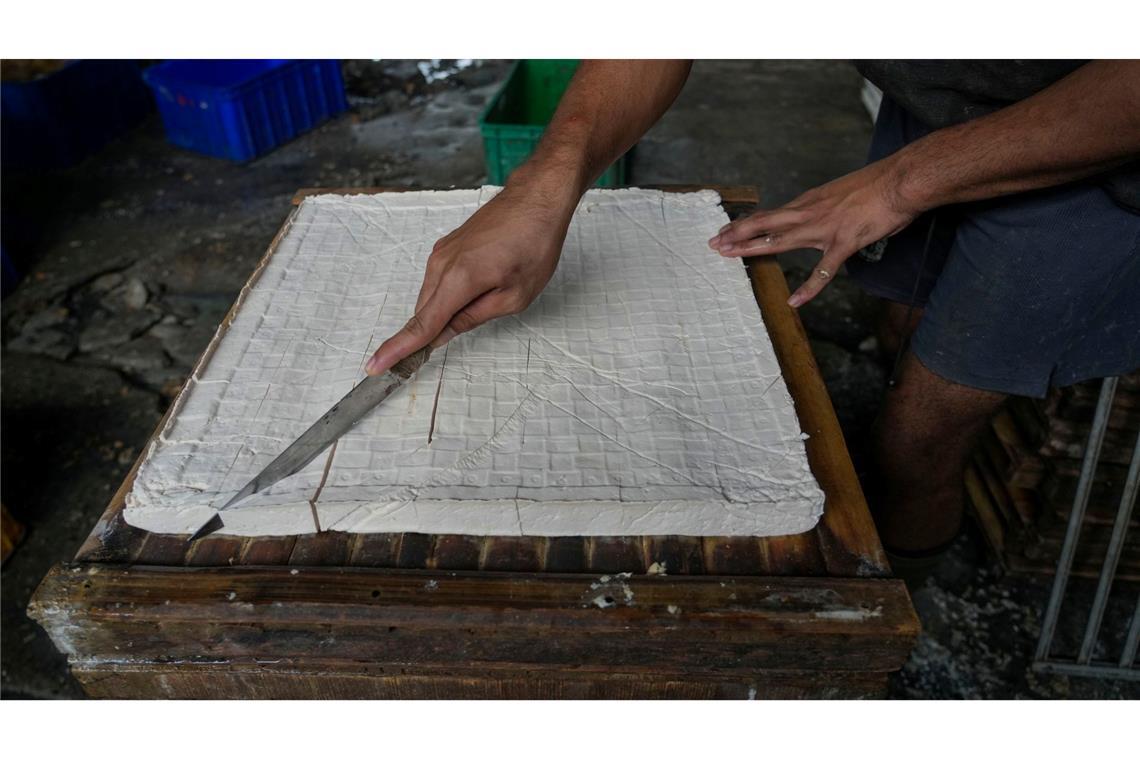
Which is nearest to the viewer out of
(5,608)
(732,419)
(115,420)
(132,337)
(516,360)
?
(732,419)

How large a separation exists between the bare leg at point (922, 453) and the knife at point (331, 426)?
1.02 metres

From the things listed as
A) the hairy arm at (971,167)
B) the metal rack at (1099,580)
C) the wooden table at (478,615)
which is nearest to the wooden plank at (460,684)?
the wooden table at (478,615)

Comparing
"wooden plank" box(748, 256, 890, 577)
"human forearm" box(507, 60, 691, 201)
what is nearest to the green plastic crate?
"human forearm" box(507, 60, 691, 201)

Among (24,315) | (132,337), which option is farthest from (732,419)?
(24,315)

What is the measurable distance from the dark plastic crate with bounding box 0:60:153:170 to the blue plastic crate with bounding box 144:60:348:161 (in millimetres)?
378

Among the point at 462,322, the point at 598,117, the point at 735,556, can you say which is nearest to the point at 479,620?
the point at 735,556

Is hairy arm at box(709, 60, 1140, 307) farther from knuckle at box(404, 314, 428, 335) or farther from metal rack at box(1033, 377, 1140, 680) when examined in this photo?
metal rack at box(1033, 377, 1140, 680)

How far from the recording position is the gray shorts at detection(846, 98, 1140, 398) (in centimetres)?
Answer: 132

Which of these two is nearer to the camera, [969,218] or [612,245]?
[969,218]

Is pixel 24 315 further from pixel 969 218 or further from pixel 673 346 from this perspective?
pixel 969 218

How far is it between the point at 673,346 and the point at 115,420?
2413 mm

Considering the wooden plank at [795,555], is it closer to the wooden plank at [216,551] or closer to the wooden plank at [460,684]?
the wooden plank at [460,684]

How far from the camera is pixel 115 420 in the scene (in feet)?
9.44

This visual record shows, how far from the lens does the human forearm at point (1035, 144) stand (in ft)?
3.66
